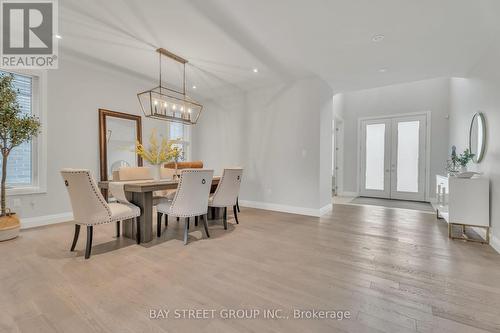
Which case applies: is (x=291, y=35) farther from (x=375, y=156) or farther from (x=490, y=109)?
(x=375, y=156)

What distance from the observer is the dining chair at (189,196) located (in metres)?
2.66

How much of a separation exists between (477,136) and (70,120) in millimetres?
6594

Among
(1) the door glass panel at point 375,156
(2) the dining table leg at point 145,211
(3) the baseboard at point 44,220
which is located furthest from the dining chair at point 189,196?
(1) the door glass panel at point 375,156

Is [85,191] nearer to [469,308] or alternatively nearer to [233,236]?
[233,236]

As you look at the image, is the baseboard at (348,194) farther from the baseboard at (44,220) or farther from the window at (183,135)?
the baseboard at (44,220)

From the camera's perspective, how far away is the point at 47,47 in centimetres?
331

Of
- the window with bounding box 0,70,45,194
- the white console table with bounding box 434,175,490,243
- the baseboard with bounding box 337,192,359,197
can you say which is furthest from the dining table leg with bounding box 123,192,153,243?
the baseboard with bounding box 337,192,359,197

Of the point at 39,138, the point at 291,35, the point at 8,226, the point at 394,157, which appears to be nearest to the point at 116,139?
the point at 39,138

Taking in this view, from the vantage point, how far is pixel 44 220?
138 inches

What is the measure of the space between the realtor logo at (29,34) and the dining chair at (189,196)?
2.38 m

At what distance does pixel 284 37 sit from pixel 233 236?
279 centimetres

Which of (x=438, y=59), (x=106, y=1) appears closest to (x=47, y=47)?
(x=106, y=1)

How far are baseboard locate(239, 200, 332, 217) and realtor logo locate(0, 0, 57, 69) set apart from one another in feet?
14.2

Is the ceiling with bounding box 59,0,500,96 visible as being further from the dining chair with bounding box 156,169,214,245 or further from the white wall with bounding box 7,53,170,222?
the dining chair with bounding box 156,169,214,245
